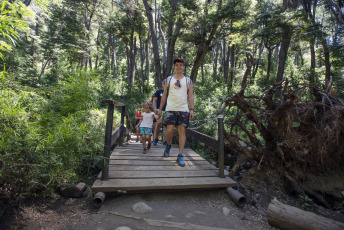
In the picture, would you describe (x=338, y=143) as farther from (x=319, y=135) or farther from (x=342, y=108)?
(x=342, y=108)

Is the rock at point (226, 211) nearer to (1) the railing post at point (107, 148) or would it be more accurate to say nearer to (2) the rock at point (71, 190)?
(1) the railing post at point (107, 148)

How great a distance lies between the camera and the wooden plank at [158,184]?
8.21 ft

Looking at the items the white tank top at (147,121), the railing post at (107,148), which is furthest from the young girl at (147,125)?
the railing post at (107,148)

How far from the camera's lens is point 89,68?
257 inches

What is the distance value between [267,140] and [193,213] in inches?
88.9

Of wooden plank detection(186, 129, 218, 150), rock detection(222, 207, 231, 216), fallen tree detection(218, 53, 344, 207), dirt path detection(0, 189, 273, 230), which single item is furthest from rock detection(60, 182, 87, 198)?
fallen tree detection(218, 53, 344, 207)

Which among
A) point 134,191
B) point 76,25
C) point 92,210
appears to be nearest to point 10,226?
point 92,210

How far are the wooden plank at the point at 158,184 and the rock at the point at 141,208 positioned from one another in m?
0.20

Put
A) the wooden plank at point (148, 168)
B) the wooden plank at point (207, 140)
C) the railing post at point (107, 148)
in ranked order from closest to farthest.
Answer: the railing post at point (107, 148)
the wooden plank at point (148, 168)
the wooden plank at point (207, 140)

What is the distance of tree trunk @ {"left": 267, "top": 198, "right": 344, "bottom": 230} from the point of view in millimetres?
1527

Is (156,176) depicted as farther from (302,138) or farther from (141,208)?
(302,138)

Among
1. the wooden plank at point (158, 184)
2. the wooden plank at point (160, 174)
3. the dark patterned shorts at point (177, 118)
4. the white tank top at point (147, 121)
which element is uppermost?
the dark patterned shorts at point (177, 118)

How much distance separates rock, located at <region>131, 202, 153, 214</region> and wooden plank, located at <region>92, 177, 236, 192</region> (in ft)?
0.64

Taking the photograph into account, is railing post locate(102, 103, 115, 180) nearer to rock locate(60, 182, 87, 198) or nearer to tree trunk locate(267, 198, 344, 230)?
rock locate(60, 182, 87, 198)
